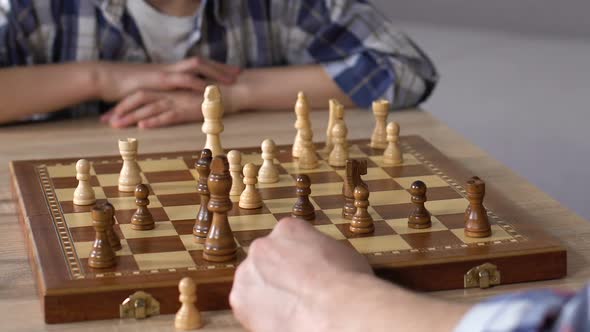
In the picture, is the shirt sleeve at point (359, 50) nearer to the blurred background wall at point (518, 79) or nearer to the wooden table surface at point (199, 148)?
the wooden table surface at point (199, 148)

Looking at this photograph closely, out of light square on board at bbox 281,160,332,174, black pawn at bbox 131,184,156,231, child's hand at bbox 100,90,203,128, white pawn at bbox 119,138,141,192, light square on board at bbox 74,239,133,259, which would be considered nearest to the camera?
light square on board at bbox 74,239,133,259

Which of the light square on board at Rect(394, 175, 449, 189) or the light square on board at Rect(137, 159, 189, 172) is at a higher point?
the light square on board at Rect(394, 175, 449, 189)

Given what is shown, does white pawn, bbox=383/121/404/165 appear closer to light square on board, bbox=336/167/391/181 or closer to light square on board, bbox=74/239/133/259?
light square on board, bbox=336/167/391/181

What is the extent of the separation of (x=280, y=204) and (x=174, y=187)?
0.20 metres

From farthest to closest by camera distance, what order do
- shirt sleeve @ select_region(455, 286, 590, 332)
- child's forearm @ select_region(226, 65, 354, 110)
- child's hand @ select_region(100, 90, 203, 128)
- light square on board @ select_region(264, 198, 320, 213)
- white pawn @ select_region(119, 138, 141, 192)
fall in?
child's forearm @ select_region(226, 65, 354, 110)
child's hand @ select_region(100, 90, 203, 128)
white pawn @ select_region(119, 138, 141, 192)
light square on board @ select_region(264, 198, 320, 213)
shirt sleeve @ select_region(455, 286, 590, 332)

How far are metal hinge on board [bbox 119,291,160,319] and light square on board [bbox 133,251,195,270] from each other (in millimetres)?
64

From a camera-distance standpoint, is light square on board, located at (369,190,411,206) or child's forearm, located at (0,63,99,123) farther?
child's forearm, located at (0,63,99,123)

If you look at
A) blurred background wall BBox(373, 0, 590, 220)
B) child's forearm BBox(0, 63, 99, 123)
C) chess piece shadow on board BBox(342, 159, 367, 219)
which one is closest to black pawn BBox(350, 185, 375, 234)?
chess piece shadow on board BBox(342, 159, 367, 219)

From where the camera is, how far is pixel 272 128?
221cm

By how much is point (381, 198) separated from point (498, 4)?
5295 millimetres

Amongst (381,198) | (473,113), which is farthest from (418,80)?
(473,113)

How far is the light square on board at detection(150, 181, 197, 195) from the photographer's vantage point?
1.65 meters

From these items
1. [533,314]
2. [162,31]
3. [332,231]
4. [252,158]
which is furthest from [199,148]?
[533,314]

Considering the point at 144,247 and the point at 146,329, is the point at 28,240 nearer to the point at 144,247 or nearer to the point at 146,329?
the point at 144,247
